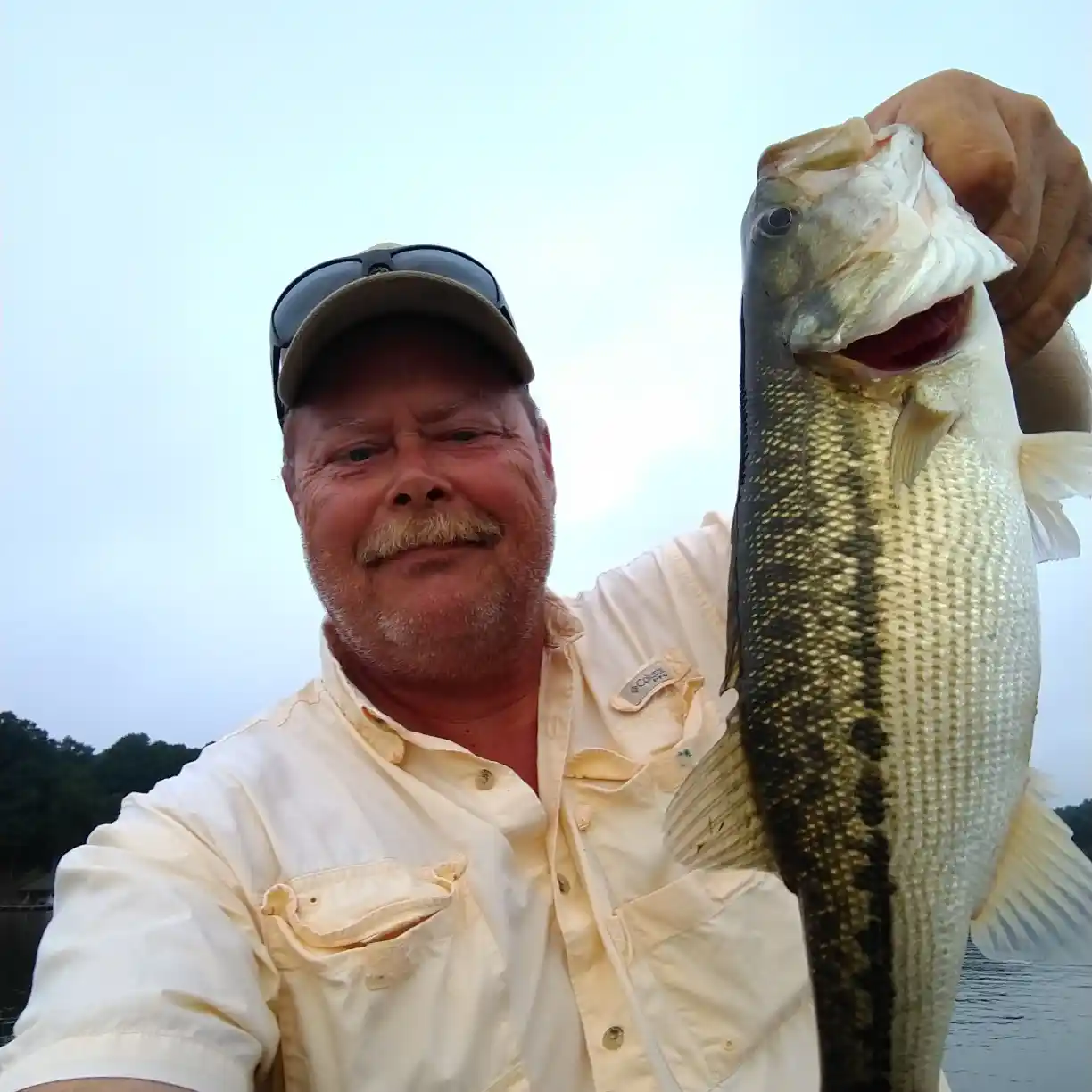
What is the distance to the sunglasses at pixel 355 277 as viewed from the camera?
108 inches

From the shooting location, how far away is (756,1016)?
2.05 metres

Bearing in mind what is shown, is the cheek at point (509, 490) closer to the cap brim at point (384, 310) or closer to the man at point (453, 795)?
the man at point (453, 795)

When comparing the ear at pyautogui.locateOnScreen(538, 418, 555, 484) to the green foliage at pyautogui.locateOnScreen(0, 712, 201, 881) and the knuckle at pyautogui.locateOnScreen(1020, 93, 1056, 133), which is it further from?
the green foliage at pyautogui.locateOnScreen(0, 712, 201, 881)

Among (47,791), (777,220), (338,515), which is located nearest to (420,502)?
(338,515)

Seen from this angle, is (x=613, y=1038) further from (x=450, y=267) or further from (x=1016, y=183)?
(x=450, y=267)

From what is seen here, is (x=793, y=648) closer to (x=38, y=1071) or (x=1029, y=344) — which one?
(x=1029, y=344)

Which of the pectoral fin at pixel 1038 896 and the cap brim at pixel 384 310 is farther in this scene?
the cap brim at pixel 384 310

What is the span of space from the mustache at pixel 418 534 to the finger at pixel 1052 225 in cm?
134

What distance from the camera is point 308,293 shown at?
2.80 meters

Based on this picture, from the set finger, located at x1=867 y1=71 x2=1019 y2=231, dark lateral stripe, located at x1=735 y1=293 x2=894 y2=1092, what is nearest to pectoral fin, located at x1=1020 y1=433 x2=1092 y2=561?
dark lateral stripe, located at x1=735 y1=293 x2=894 y2=1092

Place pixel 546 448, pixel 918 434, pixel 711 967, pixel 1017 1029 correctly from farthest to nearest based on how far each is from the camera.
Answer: pixel 1017 1029
pixel 546 448
pixel 711 967
pixel 918 434

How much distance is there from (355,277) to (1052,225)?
5.89 ft

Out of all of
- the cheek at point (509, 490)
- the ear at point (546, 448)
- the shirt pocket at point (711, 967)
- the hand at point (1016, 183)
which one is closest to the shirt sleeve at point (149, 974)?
the shirt pocket at point (711, 967)

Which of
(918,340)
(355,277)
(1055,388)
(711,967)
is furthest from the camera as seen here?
(355,277)
